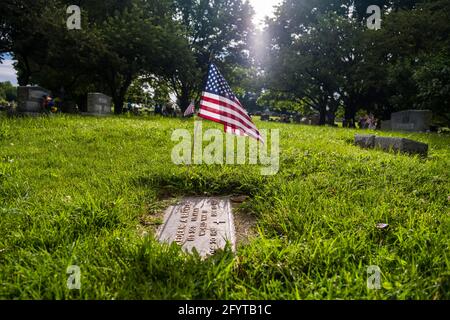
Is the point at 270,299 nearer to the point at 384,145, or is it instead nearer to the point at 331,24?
the point at 384,145

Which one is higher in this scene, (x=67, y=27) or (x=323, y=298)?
(x=67, y=27)

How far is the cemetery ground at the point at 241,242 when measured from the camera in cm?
215

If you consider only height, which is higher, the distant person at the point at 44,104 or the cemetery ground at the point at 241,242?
the distant person at the point at 44,104

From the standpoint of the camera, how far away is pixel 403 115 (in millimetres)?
15930

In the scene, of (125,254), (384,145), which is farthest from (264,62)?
(125,254)

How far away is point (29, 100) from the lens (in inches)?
493

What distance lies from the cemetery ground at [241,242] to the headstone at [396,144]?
4.23 feet

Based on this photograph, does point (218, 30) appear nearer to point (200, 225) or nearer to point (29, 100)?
point (29, 100)

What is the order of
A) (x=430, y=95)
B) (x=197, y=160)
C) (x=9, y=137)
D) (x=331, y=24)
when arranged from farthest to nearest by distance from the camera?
1. (x=331, y=24)
2. (x=430, y=95)
3. (x=9, y=137)
4. (x=197, y=160)

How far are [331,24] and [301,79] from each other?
15.6ft

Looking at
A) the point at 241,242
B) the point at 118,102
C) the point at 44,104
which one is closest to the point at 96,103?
the point at 44,104

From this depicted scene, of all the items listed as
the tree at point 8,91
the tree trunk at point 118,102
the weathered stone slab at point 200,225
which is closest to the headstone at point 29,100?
the weathered stone slab at point 200,225

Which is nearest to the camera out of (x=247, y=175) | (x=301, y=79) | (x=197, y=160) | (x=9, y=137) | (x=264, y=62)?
(x=247, y=175)

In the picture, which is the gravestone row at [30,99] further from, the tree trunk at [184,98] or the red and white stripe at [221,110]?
the tree trunk at [184,98]
